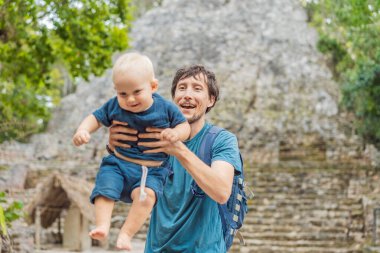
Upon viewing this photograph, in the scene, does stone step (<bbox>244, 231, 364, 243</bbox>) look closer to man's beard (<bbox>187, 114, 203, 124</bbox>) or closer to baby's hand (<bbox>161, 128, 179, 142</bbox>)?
man's beard (<bbox>187, 114, 203, 124</bbox>)

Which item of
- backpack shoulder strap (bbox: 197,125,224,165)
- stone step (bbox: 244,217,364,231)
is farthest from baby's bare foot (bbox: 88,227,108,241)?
stone step (bbox: 244,217,364,231)

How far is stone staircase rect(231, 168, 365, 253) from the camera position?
13773 mm

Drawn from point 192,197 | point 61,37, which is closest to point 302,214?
point 61,37

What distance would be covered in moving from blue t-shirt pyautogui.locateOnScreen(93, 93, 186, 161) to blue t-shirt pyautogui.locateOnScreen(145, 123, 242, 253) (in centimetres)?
47

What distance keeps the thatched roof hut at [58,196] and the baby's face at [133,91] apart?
1033 centimetres

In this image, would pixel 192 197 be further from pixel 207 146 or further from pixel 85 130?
pixel 85 130

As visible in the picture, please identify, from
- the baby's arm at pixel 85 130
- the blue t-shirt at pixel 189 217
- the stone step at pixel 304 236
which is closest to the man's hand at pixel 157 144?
the baby's arm at pixel 85 130

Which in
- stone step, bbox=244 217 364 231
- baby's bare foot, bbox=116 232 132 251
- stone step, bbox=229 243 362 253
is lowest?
stone step, bbox=229 243 362 253

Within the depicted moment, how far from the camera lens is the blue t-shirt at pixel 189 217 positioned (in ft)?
10.9

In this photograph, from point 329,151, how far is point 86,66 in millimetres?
10574

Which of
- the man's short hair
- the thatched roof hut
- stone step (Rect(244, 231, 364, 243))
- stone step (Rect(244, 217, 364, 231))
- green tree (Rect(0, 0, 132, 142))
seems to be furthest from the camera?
stone step (Rect(244, 217, 364, 231))

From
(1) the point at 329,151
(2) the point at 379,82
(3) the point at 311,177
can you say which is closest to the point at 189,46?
(1) the point at 329,151

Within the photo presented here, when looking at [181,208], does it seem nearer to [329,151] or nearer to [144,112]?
[144,112]

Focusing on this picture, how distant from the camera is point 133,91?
2.66 meters
